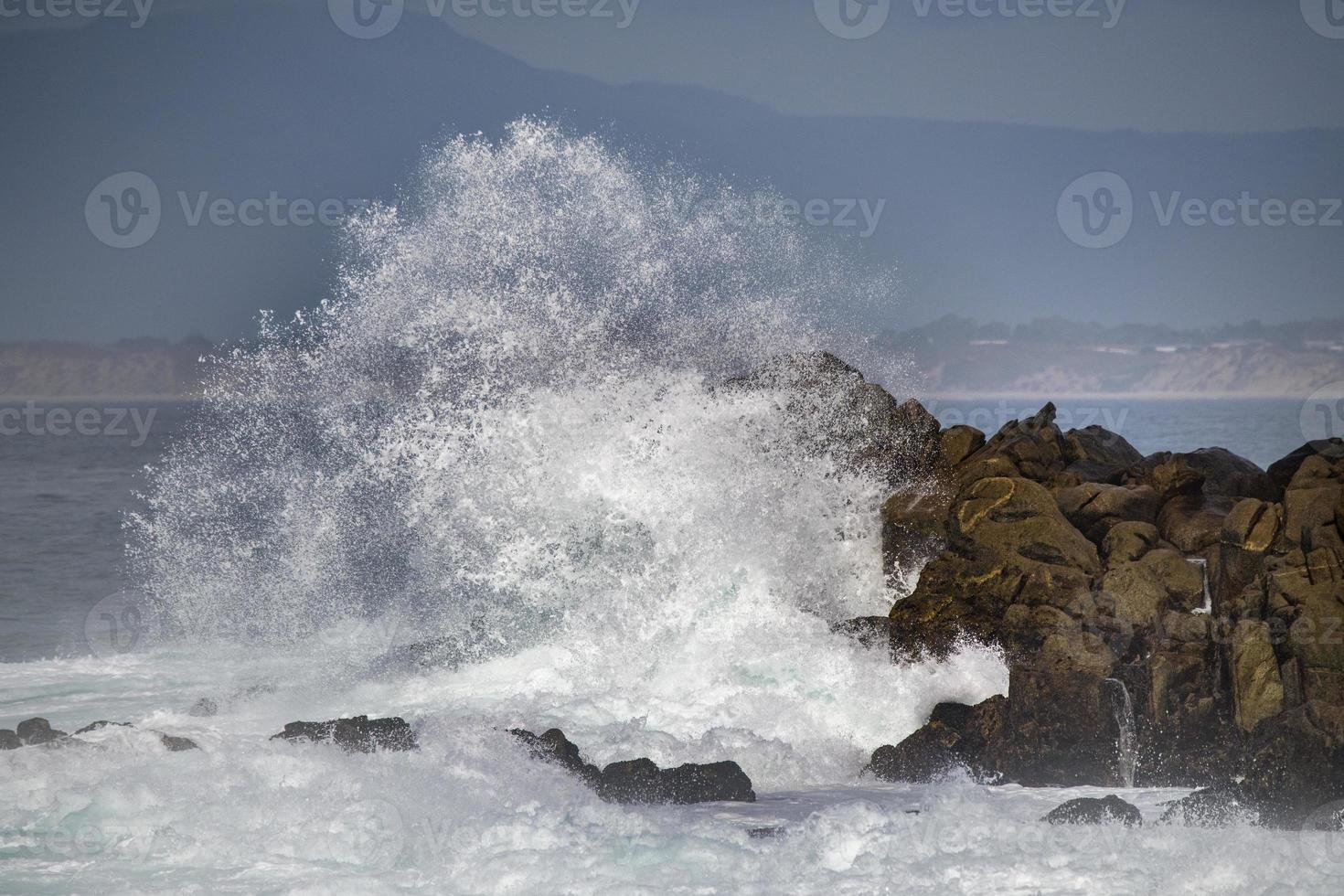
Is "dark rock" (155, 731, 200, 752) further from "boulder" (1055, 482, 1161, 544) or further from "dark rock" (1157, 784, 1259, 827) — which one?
"boulder" (1055, 482, 1161, 544)

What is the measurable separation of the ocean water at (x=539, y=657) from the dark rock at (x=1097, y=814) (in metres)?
0.24

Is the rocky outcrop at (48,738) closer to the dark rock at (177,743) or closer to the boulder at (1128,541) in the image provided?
the dark rock at (177,743)

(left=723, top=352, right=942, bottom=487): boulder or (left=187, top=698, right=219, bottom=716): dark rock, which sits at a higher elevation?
(left=723, top=352, right=942, bottom=487): boulder

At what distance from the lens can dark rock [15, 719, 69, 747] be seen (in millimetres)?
10648

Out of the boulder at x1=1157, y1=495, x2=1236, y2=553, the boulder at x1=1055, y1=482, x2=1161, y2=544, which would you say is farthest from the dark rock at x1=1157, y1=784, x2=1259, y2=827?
the boulder at x1=1055, y1=482, x2=1161, y2=544

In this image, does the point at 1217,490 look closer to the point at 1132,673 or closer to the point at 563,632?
the point at 1132,673

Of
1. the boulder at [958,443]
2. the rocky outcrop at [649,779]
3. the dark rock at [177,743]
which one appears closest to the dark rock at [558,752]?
the rocky outcrop at [649,779]

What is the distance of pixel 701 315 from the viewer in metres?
18.7

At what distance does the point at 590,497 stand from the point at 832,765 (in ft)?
17.7

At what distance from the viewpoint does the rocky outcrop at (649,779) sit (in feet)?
32.1

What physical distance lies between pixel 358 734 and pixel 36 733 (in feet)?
9.46

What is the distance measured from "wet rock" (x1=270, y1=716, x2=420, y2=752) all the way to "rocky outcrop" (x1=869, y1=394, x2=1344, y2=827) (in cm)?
424

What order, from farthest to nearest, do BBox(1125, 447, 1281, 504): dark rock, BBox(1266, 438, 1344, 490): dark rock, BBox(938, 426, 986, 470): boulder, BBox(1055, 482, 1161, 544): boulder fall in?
BBox(938, 426, 986, 470): boulder
BBox(1125, 447, 1281, 504): dark rock
BBox(1266, 438, 1344, 490): dark rock
BBox(1055, 482, 1161, 544): boulder

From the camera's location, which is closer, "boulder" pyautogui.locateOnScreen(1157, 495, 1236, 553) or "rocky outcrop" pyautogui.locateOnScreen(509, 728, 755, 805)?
"rocky outcrop" pyautogui.locateOnScreen(509, 728, 755, 805)
